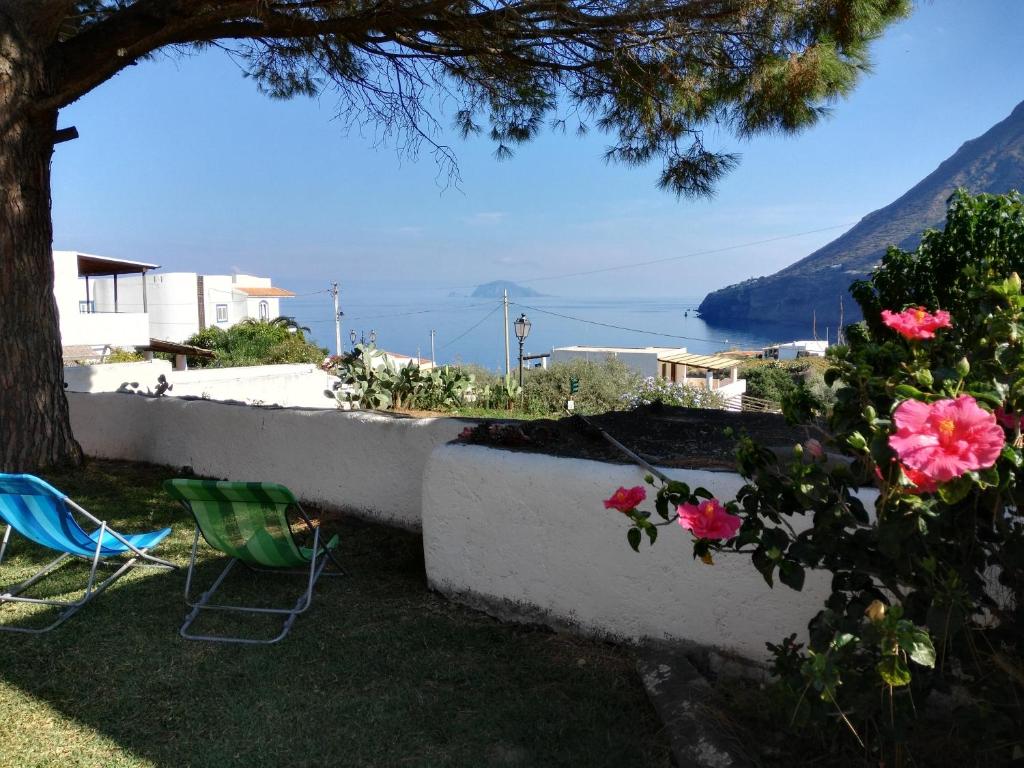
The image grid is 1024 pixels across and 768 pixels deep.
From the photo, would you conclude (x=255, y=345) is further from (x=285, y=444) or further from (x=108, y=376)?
(x=285, y=444)

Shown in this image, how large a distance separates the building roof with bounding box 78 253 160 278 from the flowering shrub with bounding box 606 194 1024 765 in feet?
124

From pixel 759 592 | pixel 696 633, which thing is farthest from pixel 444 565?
pixel 759 592

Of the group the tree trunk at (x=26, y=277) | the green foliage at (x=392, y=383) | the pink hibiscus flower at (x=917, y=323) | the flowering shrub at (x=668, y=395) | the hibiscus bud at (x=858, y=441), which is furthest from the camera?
the flowering shrub at (x=668, y=395)

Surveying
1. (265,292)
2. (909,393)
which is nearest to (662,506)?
(909,393)

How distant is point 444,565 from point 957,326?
2.66 metres

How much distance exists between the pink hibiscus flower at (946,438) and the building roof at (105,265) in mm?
38078

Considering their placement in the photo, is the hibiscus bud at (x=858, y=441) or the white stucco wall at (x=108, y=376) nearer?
the hibiscus bud at (x=858, y=441)

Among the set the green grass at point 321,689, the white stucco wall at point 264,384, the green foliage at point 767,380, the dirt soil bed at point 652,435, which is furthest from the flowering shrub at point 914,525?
the green foliage at point 767,380

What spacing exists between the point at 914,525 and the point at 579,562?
2003 mm

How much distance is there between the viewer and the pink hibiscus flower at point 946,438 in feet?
4.70

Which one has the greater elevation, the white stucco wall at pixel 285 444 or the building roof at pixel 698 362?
the white stucco wall at pixel 285 444

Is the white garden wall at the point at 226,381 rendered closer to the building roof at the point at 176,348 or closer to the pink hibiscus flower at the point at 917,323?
the pink hibiscus flower at the point at 917,323

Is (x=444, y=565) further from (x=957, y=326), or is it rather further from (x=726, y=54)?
(x=726, y=54)

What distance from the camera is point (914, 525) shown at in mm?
1649
